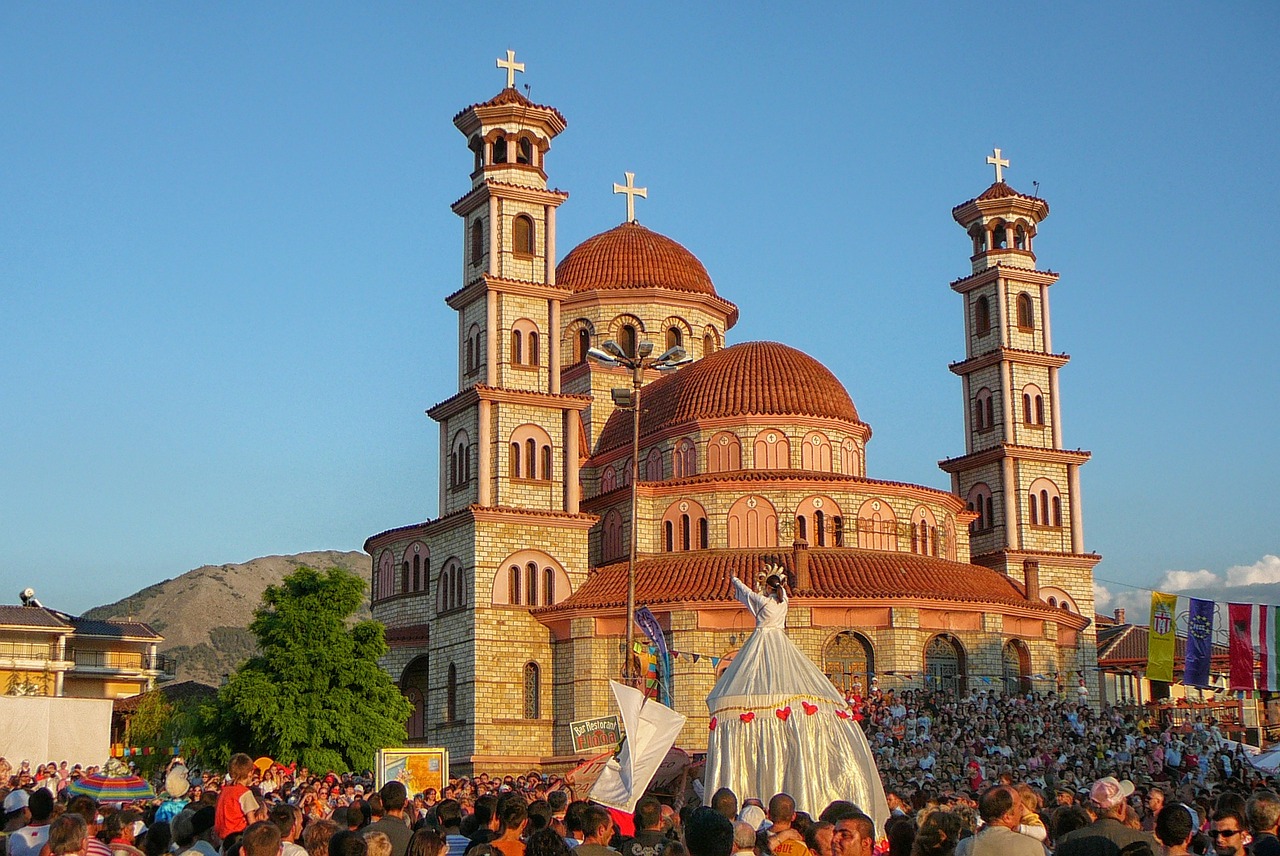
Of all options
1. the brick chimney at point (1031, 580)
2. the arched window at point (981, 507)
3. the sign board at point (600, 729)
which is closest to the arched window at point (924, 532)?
the brick chimney at point (1031, 580)

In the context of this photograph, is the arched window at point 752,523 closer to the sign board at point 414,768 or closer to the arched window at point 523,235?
the arched window at point 523,235

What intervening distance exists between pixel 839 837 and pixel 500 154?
45164mm

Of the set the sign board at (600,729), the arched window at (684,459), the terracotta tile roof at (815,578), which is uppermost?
the arched window at (684,459)

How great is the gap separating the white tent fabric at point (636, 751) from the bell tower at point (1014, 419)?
38.6 metres

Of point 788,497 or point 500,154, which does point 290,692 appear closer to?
point 788,497

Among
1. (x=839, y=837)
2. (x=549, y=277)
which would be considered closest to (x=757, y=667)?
(x=839, y=837)

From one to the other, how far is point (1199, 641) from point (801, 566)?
13107 mm

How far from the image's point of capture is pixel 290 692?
4216cm

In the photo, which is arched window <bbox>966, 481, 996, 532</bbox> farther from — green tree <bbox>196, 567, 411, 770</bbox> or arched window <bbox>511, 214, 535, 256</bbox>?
green tree <bbox>196, 567, 411, 770</bbox>

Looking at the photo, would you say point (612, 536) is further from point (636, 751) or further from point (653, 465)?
point (636, 751)

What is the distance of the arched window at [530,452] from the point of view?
50.0 m

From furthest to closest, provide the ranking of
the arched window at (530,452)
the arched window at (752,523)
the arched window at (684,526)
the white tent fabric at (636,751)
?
the arched window at (684,526) < the arched window at (530,452) < the arched window at (752,523) < the white tent fabric at (636,751)

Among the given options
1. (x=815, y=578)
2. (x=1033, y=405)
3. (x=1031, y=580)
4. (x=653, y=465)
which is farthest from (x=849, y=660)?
(x=1033, y=405)

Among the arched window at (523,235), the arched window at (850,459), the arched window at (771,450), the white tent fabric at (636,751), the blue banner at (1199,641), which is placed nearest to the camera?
the white tent fabric at (636,751)
